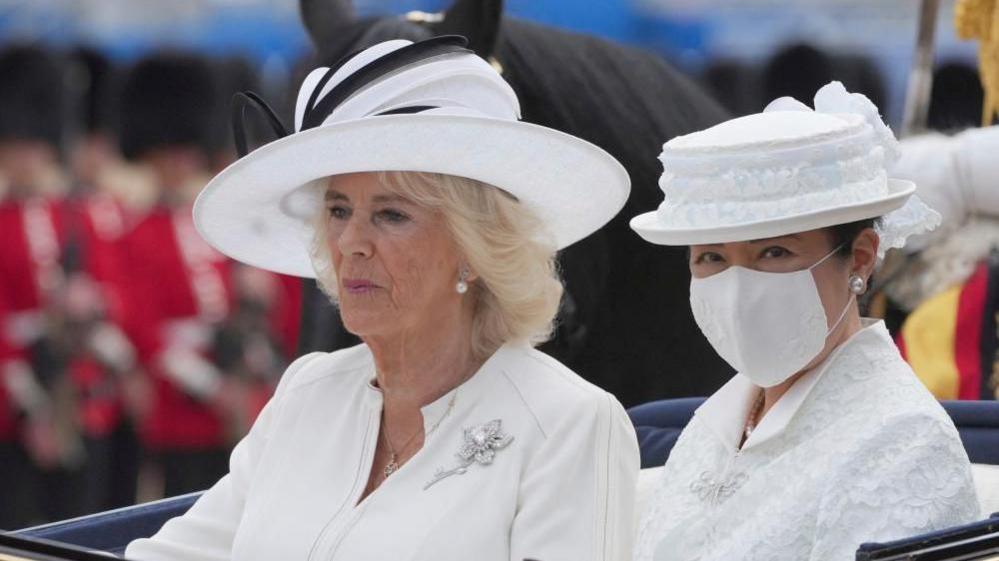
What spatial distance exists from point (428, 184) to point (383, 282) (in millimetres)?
176

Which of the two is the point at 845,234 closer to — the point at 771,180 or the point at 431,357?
the point at 771,180

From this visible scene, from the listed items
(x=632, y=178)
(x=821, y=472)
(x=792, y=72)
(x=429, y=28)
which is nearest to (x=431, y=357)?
(x=821, y=472)

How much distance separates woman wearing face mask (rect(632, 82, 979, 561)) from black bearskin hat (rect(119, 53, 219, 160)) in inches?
221

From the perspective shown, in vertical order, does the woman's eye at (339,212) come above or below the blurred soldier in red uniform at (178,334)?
above

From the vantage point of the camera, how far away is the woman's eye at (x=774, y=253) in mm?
3283

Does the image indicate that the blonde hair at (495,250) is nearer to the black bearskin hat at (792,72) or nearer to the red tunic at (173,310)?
the red tunic at (173,310)

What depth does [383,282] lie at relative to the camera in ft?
11.8

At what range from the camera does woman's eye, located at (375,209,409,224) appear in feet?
11.8

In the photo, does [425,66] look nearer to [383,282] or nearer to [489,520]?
[383,282]

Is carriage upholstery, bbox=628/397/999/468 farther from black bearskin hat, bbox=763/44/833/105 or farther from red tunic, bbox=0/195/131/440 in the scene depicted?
black bearskin hat, bbox=763/44/833/105

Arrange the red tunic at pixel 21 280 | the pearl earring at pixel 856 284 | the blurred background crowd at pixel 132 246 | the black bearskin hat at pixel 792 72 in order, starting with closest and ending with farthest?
1. the pearl earring at pixel 856 284
2. the red tunic at pixel 21 280
3. the blurred background crowd at pixel 132 246
4. the black bearskin hat at pixel 792 72

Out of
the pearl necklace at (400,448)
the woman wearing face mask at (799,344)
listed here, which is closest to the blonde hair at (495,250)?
the pearl necklace at (400,448)

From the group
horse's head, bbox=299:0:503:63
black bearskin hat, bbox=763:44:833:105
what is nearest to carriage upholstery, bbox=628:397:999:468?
horse's head, bbox=299:0:503:63

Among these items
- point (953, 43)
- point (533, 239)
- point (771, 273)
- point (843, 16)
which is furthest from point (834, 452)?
point (843, 16)
